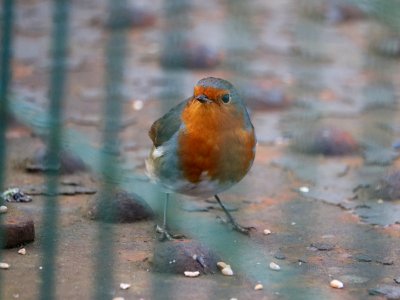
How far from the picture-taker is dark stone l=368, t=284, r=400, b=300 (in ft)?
12.8

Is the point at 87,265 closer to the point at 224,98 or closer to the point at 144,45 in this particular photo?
the point at 224,98

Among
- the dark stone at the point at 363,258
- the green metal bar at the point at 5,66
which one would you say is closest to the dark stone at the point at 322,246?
the dark stone at the point at 363,258

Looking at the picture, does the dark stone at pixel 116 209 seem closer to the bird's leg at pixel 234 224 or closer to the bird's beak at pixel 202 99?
the bird's leg at pixel 234 224

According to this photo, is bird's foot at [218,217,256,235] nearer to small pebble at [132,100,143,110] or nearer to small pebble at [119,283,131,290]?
small pebble at [119,283,131,290]

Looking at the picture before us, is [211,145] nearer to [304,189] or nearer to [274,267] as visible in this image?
[274,267]

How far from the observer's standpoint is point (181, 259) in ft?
13.2

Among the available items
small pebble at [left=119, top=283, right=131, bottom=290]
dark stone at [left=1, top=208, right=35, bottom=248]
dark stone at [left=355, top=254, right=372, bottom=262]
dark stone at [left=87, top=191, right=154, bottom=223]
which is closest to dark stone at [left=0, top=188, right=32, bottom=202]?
dark stone at [left=87, top=191, right=154, bottom=223]

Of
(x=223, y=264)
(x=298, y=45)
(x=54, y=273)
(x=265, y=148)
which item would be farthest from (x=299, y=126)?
(x=54, y=273)

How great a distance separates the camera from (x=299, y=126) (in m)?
5.85

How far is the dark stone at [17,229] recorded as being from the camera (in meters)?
4.14

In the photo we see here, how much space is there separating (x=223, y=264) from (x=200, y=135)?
0.55 meters

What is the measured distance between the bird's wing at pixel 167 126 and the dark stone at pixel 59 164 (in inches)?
23.2

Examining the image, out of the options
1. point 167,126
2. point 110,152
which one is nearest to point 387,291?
point 167,126

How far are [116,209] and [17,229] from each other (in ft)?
1.72
